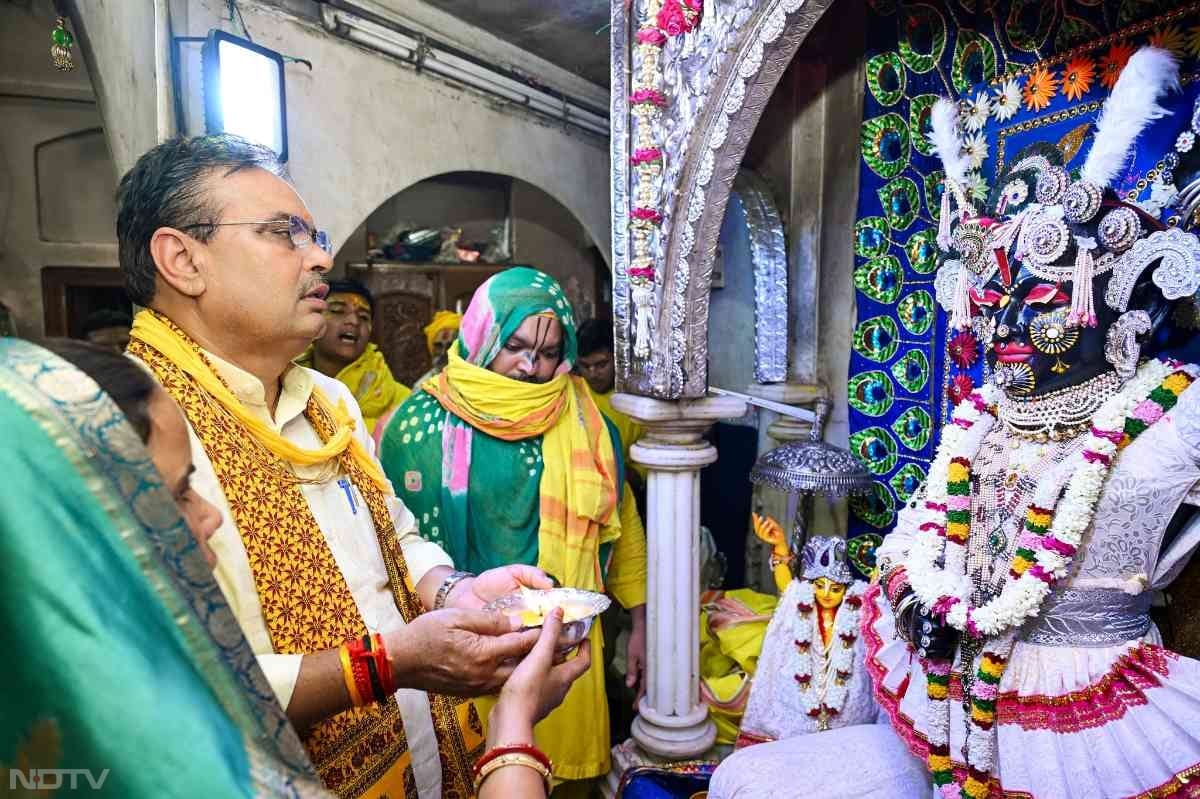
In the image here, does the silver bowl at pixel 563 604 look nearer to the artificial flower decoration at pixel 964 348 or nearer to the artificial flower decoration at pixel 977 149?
the artificial flower decoration at pixel 964 348

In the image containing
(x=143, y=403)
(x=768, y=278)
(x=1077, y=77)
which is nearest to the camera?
(x=143, y=403)

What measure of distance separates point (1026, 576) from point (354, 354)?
309 cm

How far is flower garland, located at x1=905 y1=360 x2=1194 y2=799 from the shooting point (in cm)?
161

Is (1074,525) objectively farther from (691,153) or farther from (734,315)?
(734,315)

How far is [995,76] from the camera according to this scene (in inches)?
98.8

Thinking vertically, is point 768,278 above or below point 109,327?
above

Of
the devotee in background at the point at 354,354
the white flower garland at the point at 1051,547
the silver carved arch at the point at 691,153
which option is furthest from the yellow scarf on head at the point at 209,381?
the devotee in background at the point at 354,354

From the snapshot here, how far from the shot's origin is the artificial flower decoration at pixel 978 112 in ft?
8.32

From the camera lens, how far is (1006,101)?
2.44 metres

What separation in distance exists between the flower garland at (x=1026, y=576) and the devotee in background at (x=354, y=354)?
2.58 metres

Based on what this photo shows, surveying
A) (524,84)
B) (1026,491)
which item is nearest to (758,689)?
(1026,491)

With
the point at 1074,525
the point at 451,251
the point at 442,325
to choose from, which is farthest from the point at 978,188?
the point at 451,251

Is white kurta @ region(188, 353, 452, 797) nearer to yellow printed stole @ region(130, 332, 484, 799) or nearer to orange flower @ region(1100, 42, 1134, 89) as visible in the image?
yellow printed stole @ region(130, 332, 484, 799)

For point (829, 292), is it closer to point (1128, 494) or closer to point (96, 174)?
point (1128, 494)
